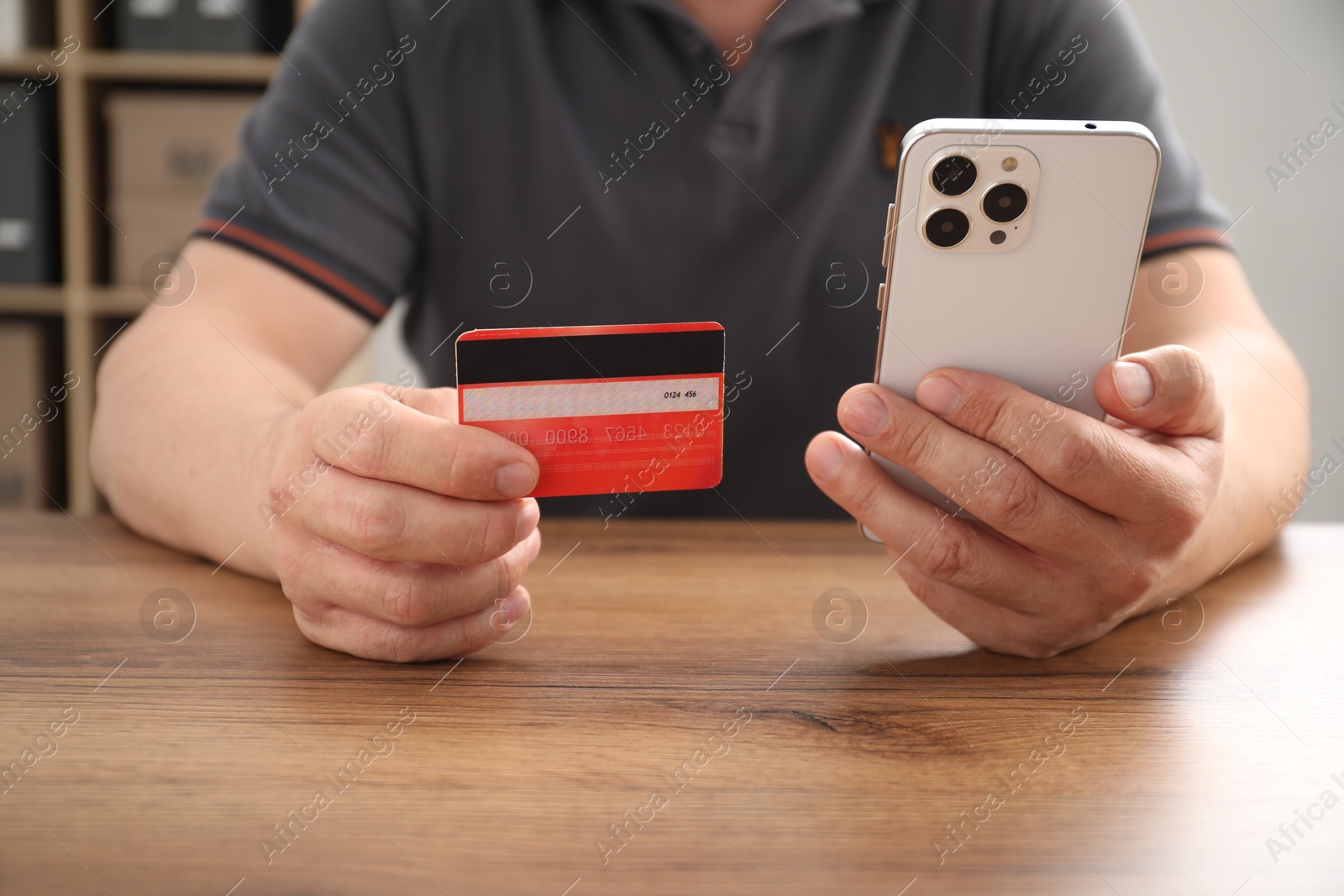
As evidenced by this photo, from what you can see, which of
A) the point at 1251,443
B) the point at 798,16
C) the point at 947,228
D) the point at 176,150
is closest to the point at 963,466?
the point at 947,228

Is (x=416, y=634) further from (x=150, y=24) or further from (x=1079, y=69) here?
(x=150, y=24)

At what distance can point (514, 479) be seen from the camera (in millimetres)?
539

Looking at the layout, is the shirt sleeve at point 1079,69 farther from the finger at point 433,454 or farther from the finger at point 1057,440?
the finger at point 433,454

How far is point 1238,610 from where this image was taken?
2.34 ft

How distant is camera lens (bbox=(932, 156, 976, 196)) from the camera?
1.83ft

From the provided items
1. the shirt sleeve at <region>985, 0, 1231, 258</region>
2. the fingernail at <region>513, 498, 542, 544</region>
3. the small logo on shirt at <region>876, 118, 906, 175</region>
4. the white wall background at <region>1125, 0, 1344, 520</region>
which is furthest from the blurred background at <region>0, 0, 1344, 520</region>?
the fingernail at <region>513, 498, 542, 544</region>

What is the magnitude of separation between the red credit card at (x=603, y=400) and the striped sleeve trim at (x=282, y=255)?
53 centimetres

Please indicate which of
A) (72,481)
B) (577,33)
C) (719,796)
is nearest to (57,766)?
(719,796)

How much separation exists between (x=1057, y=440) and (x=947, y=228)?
0.47ft

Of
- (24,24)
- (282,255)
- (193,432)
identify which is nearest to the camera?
(193,432)

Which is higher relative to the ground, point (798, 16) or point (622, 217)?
point (798, 16)

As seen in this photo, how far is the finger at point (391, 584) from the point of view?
1.85 feet

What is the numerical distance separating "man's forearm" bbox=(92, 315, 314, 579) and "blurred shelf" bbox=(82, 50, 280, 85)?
1.23m

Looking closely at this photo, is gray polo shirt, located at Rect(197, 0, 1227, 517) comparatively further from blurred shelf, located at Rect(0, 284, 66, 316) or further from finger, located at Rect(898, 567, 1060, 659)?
blurred shelf, located at Rect(0, 284, 66, 316)
